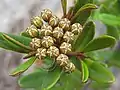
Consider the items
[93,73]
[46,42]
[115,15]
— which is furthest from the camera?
[115,15]

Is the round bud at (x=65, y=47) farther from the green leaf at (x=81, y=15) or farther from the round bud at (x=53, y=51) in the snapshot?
the green leaf at (x=81, y=15)

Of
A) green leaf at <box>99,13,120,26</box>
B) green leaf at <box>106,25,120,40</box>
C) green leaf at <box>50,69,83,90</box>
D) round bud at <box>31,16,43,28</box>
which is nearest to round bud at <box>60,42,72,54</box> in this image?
round bud at <box>31,16,43,28</box>

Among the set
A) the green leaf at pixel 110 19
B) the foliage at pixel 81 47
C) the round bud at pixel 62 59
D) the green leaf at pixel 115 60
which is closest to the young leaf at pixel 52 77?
the foliage at pixel 81 47

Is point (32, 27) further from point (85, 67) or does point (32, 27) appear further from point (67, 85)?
point (67, 85)

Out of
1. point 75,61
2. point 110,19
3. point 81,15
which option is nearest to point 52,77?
point 75,61

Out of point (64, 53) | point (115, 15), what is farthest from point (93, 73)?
point (115, 15)
